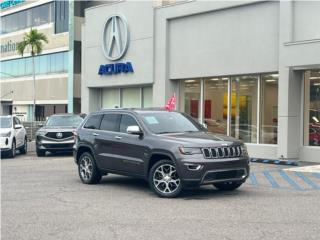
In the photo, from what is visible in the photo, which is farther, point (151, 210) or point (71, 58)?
point (71, 58)

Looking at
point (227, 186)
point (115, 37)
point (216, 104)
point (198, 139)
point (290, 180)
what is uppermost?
point (115, 37)

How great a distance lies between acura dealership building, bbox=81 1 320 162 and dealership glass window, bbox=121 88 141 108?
0.05 m

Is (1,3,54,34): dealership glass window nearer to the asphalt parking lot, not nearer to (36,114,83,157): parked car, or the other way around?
Result: (36,114,83,157): parked car

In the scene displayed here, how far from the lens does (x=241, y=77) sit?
20.2 metres

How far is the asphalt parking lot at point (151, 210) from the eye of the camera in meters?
7.20

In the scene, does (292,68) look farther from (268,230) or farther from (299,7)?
(268,230)

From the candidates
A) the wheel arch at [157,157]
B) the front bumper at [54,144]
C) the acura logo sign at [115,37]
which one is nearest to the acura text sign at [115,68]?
the acura logo sign at [115,37]

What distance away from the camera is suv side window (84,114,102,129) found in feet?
40.5

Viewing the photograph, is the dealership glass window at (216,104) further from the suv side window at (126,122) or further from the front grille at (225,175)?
the front grille at (225,175)

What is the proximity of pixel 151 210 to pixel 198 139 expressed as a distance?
1922mm

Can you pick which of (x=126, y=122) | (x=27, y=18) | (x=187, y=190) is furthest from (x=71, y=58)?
(x=187, y=190)

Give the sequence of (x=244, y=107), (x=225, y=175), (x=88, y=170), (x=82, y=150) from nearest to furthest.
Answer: (x=225, y=175)
(x=88, y=170)
(x=82, y=150)
(x=244, y=107)

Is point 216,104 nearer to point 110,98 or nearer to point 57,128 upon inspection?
point 57,128

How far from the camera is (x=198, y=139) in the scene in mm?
10148
